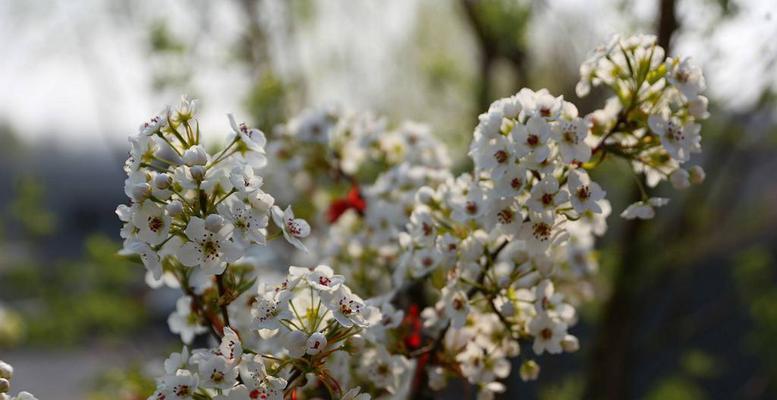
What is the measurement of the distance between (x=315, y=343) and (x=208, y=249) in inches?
7.4

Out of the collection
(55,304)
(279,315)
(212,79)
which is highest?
(212,79)

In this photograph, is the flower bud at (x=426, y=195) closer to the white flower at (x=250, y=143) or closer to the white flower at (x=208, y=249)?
the white flower at (x=250, y=143)

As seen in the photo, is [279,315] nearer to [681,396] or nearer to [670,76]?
[670,76]

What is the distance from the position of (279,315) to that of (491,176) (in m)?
0.37

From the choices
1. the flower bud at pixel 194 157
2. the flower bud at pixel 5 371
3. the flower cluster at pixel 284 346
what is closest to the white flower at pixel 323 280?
the flower cluster at pixel 284 346

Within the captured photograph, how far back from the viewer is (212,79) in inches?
143

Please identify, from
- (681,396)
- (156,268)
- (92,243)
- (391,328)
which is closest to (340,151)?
(391,328)

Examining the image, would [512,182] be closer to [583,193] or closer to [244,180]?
[583,193]

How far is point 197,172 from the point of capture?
0.97 meters

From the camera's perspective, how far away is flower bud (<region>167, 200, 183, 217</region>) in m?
0.95

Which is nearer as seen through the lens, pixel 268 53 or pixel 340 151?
pixel 340 151

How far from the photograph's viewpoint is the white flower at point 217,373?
94 cm

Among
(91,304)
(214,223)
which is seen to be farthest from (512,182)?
(91,304)

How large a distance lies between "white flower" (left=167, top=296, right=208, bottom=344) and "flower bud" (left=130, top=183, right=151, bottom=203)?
31 centimetres
